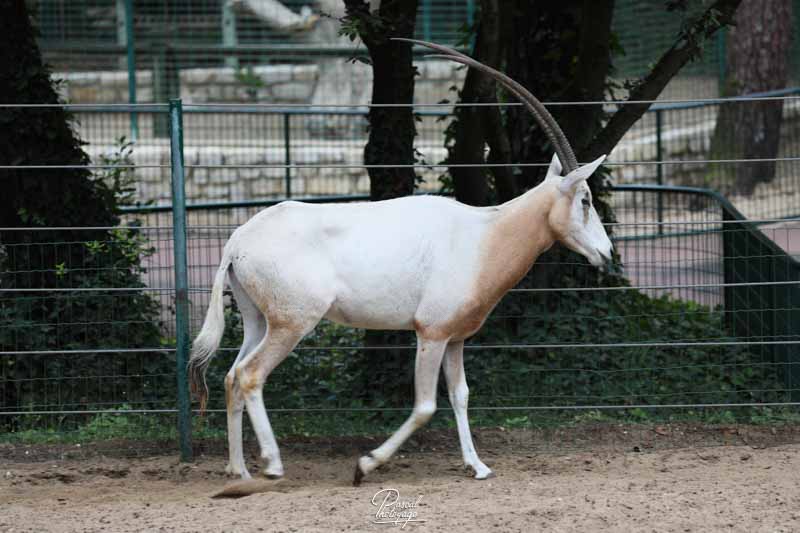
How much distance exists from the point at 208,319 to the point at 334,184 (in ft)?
32.1

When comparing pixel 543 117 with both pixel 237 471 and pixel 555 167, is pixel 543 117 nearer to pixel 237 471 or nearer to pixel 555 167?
pixel 555 167

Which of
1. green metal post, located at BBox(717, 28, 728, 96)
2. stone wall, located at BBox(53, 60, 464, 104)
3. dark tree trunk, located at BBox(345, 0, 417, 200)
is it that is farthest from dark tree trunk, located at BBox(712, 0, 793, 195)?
dark tree trunk, located at BBox(345, 0, 417, 200)

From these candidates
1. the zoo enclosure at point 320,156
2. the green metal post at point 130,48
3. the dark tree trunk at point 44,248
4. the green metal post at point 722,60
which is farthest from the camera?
the green metal post at point 722,60

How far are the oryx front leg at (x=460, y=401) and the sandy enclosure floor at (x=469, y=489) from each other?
10 centimetres

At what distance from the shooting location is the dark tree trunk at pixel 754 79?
639 inches

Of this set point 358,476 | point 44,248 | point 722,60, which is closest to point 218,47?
point 722,60

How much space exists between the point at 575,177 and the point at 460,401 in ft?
4.66

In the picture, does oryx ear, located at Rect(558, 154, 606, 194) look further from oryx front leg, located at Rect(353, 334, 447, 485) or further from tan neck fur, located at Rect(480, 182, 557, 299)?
oryx front leg, located at Rect(353, 334, 447, 485)

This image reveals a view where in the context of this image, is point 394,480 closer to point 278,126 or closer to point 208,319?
point 208,319

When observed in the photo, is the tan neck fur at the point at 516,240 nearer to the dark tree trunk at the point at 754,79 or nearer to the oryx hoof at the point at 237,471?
the oryx hoof at the point at 237,471

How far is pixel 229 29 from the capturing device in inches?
797

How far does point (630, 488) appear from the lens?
19.2ft

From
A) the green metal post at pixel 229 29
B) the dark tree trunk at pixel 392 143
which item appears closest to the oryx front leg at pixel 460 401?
the dark tree trunk at pixel 392 143

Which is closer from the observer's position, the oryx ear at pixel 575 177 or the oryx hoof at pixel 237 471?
the oryx ear at pixel 575 177
